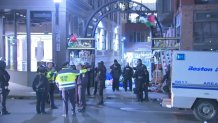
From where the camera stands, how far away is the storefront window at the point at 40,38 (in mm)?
27483

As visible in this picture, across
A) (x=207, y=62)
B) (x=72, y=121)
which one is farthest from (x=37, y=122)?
(x=207, y=62)

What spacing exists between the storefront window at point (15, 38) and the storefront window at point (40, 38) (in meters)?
0.57

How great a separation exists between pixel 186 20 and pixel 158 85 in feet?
14.3

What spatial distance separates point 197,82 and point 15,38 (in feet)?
52.4

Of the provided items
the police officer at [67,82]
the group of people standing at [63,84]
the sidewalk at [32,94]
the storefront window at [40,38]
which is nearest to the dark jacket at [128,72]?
the sidewalk at [32,94]

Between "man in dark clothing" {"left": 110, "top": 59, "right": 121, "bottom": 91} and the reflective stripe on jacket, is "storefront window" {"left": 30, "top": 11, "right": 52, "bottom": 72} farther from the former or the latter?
the reflective stripe on jacket

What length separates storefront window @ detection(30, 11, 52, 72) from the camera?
90.2 feet

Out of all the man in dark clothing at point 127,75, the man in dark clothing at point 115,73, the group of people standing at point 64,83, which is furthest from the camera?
the man in dark clothing at point 127,75

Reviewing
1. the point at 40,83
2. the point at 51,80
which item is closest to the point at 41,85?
the point at 40,83

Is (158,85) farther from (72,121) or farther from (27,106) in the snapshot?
A: (72,121)

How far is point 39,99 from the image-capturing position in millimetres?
16984

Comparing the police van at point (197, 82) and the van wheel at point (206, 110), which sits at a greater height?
the police van at point (197, 82)

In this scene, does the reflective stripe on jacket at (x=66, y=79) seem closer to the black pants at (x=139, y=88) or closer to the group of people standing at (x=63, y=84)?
the group of people standing at (x=63, y=84)

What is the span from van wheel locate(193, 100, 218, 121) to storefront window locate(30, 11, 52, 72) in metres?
14.0
